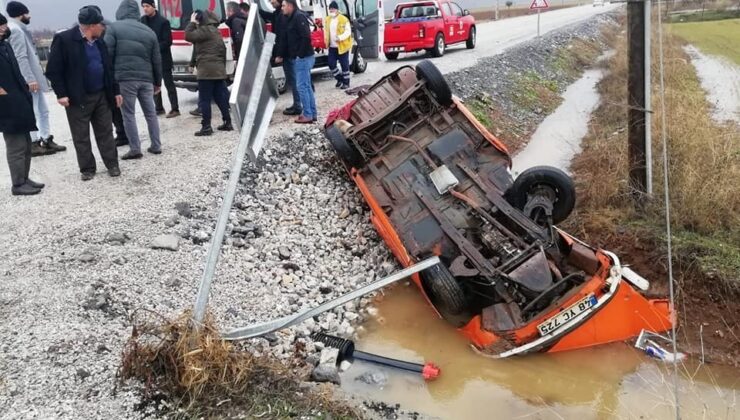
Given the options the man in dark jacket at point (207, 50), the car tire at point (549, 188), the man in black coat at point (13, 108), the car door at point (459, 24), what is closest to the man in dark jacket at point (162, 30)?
the man in dark jacket at point (207, 50)

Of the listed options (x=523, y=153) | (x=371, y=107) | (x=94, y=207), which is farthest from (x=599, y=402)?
(x=523, y=153)

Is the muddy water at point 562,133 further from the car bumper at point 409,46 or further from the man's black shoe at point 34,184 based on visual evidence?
the man's black shoe at point 34,184

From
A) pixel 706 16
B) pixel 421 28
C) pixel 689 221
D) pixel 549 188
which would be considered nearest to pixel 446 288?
pixel 549 188

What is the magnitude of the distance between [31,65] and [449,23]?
11.8 m

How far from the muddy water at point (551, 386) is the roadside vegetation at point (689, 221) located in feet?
1.26

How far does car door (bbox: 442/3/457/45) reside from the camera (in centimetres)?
1630

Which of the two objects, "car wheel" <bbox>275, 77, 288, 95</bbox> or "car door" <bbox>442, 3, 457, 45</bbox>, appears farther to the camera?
"car door" <bbox>442, 3, 457, 45</bbox>

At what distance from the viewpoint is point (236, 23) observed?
29.9ft

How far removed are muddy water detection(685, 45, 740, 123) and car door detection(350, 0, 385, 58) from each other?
7079mm

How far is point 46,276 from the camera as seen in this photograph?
482 cm

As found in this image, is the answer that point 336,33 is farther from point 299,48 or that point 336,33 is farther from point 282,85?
point 299,48

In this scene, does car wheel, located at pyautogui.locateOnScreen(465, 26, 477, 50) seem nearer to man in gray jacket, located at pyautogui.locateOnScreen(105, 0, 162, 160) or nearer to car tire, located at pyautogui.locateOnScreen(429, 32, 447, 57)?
car tire, located at pyautogui.locateOnScreen(429, 32, 447, 57)

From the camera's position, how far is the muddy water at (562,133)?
978 centimetres

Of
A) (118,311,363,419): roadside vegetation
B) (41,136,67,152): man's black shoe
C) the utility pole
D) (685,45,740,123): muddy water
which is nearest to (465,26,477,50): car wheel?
(685,45,740,123): muddy water
